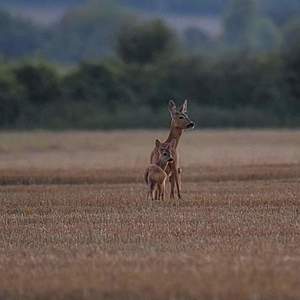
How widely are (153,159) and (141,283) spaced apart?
9873 mm

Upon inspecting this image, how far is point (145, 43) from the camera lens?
78500 millimetres

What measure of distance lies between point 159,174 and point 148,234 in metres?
4.88

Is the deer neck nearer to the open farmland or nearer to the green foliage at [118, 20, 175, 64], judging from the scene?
the open farmland

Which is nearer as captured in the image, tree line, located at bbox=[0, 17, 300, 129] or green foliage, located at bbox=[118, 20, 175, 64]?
tree line, located at bbox=[0, 17, 300, 129]

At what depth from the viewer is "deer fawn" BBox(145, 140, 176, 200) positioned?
2158cm

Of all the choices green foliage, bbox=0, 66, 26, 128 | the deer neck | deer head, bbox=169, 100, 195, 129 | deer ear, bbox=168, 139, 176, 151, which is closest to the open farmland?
deer ear, bbox=168, 139, 176, 151

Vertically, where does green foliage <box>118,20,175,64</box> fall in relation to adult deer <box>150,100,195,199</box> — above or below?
above

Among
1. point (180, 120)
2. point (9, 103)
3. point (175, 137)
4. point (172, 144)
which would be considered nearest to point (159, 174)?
point (172, 144)

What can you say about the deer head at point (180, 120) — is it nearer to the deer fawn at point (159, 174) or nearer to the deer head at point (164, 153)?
the deer head at point (164, 153)

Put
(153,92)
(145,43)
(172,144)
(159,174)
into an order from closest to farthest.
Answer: (159,174)
(172,144)
(153,92)
(145,43)

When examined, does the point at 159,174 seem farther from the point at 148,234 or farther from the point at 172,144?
the point at 148,234

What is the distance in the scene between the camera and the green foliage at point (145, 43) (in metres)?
77.8

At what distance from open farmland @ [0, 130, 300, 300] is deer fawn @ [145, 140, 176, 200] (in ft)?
1.25

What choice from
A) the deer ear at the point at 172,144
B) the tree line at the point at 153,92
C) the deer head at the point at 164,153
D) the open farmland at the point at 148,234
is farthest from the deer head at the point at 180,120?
the tree line at the point at 153,92
